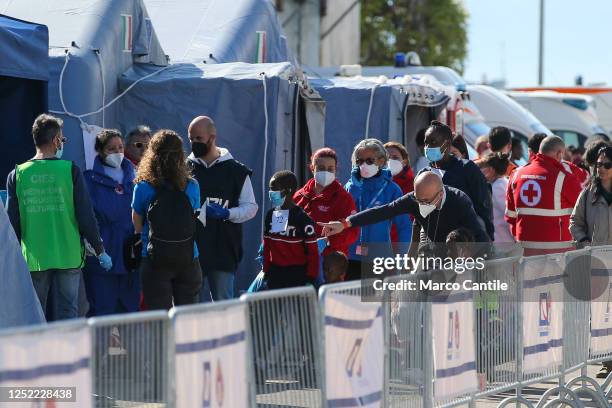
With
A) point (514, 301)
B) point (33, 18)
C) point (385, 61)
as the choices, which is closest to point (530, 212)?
point (514, 301)

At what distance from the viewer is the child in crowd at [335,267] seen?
29.6 feet

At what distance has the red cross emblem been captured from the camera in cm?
1065

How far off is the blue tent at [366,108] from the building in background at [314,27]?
66.2ft

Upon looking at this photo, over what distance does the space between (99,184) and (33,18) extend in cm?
312

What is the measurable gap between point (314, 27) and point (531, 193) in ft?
85.4

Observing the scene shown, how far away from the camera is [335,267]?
29.6ft

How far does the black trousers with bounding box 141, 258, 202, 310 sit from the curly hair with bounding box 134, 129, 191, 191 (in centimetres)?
52

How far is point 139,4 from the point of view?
40.3ft

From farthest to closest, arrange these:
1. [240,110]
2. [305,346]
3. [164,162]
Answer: [240,110]
[164,162]
[305,346]

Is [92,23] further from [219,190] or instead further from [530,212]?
[530,212]

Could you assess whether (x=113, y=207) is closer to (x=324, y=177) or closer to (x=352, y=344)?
(x=324, y=177)

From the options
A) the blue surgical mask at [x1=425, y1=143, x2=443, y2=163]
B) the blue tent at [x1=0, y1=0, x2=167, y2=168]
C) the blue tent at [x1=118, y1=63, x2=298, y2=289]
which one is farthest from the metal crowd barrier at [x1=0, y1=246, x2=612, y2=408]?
the blue tent at [x1=0, y1=0, x2=167, y2=168]

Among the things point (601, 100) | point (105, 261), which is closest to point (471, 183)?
point (105, 261)
